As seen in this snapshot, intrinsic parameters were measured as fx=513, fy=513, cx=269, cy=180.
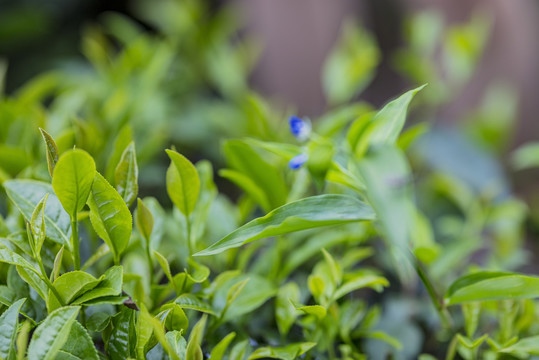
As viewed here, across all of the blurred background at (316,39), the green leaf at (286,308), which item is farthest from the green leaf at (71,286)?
the blurred background at (316,39)

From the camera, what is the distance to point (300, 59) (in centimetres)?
190

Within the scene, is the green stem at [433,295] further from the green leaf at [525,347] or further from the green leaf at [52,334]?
the green leaf at [52,334]

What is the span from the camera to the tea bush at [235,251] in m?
0.46

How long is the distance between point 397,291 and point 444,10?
4.54 feet

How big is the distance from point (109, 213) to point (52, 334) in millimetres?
116

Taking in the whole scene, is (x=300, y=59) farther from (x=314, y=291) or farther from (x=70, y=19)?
(x=314, y=291)

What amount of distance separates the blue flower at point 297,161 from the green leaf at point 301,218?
50 mm

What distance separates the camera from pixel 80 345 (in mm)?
441

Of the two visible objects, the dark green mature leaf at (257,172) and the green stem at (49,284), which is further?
the dark green mature leaf at (257,172)

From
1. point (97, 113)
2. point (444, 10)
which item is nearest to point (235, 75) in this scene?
point (97, 113)

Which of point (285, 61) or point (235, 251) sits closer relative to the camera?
point (235, 251)

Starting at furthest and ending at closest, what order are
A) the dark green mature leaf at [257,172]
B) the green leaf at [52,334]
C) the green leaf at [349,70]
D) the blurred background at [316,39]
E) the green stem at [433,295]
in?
the blurred background at [316,39] < the green leaf at [349,70] < the dark green mature leaf at [257,172] < the green stem at [433,295] < the green leaf at [52,334]

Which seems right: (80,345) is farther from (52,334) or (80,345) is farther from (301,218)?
(301,218)

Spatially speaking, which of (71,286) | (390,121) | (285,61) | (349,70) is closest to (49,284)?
(71,286)
